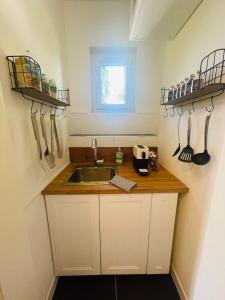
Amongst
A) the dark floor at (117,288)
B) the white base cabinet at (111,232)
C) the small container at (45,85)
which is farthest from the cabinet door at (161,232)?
the small container at (45,85)

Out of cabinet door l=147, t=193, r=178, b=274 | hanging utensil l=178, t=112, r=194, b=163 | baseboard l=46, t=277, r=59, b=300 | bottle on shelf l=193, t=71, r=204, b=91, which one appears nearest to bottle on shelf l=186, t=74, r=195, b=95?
bottle on shelf l=193, t=71, r=204, b=91

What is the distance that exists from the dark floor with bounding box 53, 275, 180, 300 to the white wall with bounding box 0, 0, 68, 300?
0.17 m

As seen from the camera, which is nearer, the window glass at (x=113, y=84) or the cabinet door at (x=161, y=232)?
the cabinet door at (x=161, y=232)

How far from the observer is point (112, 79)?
5.85ft

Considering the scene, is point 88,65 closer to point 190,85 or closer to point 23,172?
point 190,85

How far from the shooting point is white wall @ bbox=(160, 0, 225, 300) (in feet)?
2.66

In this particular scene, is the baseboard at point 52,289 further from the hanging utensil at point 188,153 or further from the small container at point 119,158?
the hanging utensil at point 188,153

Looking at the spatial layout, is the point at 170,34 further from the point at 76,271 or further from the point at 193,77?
the point at 76,271

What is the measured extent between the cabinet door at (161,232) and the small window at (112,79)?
1.10 metres

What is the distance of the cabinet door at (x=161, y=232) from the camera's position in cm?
115

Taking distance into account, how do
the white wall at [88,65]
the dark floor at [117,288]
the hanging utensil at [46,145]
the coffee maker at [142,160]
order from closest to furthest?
1. the hanging utensil at [46,145]
2. the dark floor at [117,288]
3. the coffee maker at [142,160]
4. the white wall at [88,65]

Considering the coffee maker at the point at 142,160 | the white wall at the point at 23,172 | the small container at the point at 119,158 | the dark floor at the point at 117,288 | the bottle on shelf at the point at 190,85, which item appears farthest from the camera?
the small container at the point at 119,158

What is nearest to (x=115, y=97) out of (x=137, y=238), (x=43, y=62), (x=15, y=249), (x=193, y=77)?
(x=43, y=62)

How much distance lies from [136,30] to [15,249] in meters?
1.64
